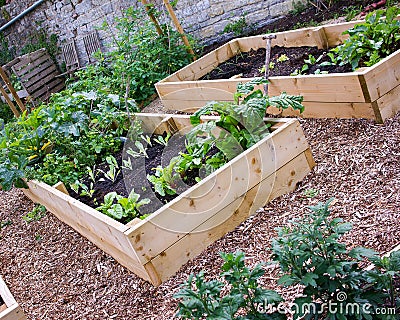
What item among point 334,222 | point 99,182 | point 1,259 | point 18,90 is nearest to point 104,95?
point 99,182

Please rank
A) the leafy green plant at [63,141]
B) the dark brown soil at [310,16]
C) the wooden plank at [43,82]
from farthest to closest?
the wooden plank at [43,82] → the dark brown soil at [310,16] → the leafy green plant at [63,141]

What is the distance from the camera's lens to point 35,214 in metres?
4.24

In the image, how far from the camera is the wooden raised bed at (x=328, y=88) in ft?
10.4

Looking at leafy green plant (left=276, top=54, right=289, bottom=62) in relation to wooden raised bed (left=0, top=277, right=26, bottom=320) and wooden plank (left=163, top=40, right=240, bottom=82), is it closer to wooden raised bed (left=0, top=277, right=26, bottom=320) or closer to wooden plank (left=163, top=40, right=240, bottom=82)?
wooden plank (left=163, top=40, right=240, bottom=82)

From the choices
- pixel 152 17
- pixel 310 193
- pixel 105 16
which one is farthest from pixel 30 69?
pixel 310 193

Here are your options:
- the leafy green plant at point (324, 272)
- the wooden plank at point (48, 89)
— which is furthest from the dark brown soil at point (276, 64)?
the wooden plank at point (48, 89)

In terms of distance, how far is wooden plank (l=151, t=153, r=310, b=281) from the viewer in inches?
106

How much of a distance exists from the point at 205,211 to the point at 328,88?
4.46 ft

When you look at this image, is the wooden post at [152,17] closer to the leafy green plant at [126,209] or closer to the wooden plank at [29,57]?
the leafy green plant at [126,209]

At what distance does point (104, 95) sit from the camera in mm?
4422

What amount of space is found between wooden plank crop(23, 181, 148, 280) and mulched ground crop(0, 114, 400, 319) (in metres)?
0.09

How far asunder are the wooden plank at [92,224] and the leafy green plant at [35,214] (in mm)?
115

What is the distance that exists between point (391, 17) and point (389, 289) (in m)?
2.67

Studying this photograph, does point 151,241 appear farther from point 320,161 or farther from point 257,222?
point 320,161
